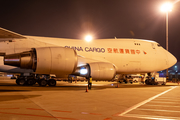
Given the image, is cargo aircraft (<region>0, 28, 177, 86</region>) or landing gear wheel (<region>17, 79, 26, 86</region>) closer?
cargo aircraft (<region>0, 28, 177, 86</region>)

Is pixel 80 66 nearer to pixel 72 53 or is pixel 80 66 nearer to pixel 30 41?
pixel 72 53

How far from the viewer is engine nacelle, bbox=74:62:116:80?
17.3 meters

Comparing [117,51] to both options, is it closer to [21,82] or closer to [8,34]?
[8,34]

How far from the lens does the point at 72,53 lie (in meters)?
16.1

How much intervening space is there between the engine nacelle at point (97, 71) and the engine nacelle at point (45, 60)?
2361 mm

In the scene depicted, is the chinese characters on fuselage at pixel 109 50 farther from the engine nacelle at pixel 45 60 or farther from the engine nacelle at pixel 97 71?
the engine nacelle at pixel 45 60

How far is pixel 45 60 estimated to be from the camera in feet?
49.3

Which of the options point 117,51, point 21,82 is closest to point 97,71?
point 117,51

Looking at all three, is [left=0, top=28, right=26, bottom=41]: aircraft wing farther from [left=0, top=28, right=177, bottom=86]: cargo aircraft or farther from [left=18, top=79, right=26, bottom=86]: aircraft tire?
[left=18, top=79, right=26, bottom=86]: aircraft tire

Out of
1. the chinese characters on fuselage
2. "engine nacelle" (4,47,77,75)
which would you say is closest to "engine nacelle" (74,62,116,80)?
"engine nacelle" (4,47,77,75)

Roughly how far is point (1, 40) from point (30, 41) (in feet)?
8.77

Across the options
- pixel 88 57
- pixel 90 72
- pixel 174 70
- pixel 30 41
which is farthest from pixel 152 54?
pixel 174 70

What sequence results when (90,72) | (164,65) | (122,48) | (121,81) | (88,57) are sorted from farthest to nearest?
1. (121,81)
2. (164,65)
3. (122,48)
4. (88,57)
5. (90,72)

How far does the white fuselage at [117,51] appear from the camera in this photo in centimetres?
1875
